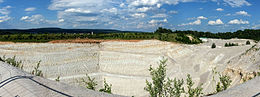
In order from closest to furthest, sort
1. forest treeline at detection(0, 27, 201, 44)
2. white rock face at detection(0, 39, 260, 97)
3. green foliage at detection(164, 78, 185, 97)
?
1. green foliage at detection(164, 78, 185, 97)
2. white rock face at detection(0, 39, 260, 97)
3. forest treeline at detection(0, 27, 201, 44)

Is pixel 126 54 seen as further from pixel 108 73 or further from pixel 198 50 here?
pixel 198 50

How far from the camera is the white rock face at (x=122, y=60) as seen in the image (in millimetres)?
29562

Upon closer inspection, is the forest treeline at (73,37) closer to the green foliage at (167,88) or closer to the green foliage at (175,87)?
the green foliage at (167,88)

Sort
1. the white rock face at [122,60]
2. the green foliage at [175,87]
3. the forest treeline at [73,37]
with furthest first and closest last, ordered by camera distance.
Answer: the forest treeline at [73,37], the white rock face at [122,60], the green foliage at [175,87]

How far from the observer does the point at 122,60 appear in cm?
3441

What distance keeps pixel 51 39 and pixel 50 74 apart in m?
11.1

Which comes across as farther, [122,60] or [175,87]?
[122,60]

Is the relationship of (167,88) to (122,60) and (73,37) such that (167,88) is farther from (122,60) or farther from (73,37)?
(73,37)

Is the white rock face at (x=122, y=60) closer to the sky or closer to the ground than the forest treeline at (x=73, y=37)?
closer to the ground

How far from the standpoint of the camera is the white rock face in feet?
97.0

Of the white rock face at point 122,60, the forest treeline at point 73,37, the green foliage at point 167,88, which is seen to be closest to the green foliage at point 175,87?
the green foliage at point 167,88

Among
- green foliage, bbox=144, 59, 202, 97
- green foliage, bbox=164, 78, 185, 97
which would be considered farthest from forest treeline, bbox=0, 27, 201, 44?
green foliage, bbox=164, 78, 185, 97

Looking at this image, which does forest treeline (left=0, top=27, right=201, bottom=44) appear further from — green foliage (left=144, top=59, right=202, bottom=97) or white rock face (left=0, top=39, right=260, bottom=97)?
green foliage (left=144, top=59, right=202, bottom=97)

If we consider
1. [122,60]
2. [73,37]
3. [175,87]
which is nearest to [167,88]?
[175,87]
